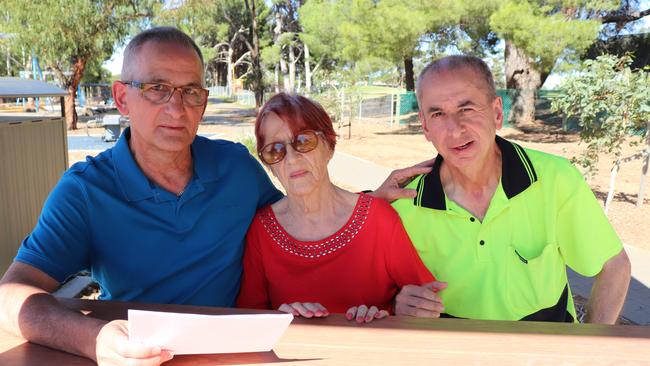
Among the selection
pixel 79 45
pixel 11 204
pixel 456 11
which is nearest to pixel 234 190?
pixel 11 204

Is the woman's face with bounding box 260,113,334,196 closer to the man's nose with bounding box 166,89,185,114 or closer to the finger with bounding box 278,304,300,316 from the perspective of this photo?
the man's nose with bounding box 166,89,185,114

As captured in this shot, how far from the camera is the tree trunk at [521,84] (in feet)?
74.1

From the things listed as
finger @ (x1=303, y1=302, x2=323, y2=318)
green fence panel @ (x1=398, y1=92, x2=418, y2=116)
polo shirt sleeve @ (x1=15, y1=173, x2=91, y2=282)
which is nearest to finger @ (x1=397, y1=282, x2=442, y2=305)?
finger @ (x1=303, y1=302, x2=323, y2=318)

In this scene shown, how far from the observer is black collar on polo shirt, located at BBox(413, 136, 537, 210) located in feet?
7.16

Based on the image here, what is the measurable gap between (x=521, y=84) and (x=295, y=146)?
22.9 metres

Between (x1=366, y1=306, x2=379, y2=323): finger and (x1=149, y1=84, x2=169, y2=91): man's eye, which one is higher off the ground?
(x1=149, y1=84, x2=169, y2=91): man's eye

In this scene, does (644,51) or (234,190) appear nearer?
(234,190)

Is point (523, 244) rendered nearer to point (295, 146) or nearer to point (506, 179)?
point (506, 179)

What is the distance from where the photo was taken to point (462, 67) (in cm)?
224

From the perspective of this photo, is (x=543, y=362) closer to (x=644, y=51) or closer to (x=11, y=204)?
(x=11, y=204)

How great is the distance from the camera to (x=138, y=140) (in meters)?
2.25

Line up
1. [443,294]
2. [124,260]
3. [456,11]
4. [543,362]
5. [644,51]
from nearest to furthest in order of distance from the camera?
[543,362], [124,260], [443,294], [456,11], [644,51]

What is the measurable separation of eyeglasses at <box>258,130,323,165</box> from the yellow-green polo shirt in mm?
560

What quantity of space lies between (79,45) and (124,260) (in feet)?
67.0
